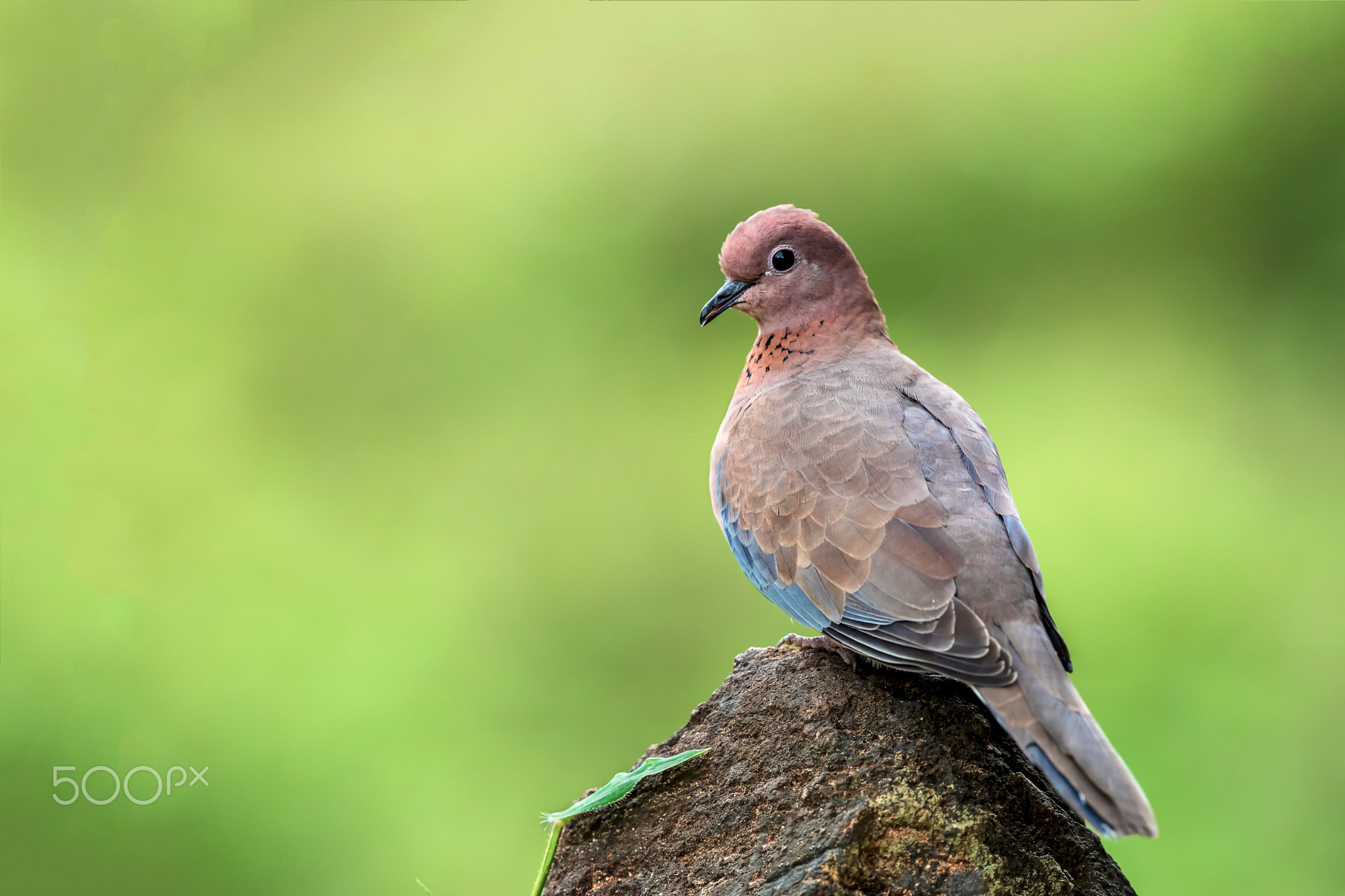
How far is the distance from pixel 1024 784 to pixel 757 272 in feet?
5.40

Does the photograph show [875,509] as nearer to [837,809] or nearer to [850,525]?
A: [850,525]

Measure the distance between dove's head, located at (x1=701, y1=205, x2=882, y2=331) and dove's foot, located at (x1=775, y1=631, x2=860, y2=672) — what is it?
99 centimetres

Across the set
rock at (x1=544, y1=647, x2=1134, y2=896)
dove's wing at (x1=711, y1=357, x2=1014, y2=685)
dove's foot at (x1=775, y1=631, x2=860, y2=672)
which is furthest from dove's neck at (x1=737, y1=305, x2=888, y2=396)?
rock at (x1=544, y1=647, x2=1134, y2=896)

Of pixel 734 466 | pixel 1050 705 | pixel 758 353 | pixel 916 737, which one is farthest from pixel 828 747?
pixel 758 353

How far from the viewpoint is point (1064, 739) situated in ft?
6.83

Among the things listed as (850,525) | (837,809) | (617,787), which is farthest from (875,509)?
(617,787)

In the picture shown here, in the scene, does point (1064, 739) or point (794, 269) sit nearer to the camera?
point (1064, 739)

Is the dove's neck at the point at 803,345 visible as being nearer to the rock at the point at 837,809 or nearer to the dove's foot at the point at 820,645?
the dove's foot at the point at 820,645

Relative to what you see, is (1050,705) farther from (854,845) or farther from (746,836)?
(746,836)

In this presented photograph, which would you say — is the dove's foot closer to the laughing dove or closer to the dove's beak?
the laughing dove

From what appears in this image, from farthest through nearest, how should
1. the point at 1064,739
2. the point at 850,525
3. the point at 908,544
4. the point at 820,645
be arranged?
the point at 820,645
the point at 850,525
the point at 908,544
the point at 1064,739

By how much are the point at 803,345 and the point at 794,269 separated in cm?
24

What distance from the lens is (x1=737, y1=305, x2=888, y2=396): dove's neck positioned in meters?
3.20

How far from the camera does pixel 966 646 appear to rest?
228cm
